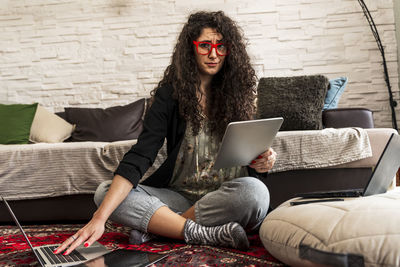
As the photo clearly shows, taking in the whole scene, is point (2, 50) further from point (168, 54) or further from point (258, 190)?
point (258, 190)

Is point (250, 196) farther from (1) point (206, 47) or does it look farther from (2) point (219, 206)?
(1) point (206, 47)

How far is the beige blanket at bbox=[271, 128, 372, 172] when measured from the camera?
2.04 meters

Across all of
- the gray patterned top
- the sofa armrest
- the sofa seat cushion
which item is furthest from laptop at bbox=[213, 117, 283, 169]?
the sofa armrest

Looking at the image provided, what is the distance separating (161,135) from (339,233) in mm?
767

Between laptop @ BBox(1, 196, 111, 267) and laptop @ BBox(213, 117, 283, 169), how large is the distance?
1.53 feet

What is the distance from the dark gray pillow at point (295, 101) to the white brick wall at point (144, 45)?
0.72 meters

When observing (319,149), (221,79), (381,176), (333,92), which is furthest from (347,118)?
(381,176)

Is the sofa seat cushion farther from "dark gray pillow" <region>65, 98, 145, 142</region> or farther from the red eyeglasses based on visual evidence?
"dark gray pillow" <region>65, 98, 145, 142</region>

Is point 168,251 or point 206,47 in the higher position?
point 206,47

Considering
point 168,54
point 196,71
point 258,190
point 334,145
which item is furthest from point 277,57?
point 258,190

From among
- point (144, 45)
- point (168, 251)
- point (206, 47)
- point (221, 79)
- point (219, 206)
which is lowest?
point (168, 251)

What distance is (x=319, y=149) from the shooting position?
2.06 m

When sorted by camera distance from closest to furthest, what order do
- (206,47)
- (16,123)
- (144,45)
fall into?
(206,47) < (16,123) < (144,45)

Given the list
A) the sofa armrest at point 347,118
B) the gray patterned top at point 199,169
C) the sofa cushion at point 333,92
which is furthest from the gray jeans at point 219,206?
the sofa cushion at point 333,92
